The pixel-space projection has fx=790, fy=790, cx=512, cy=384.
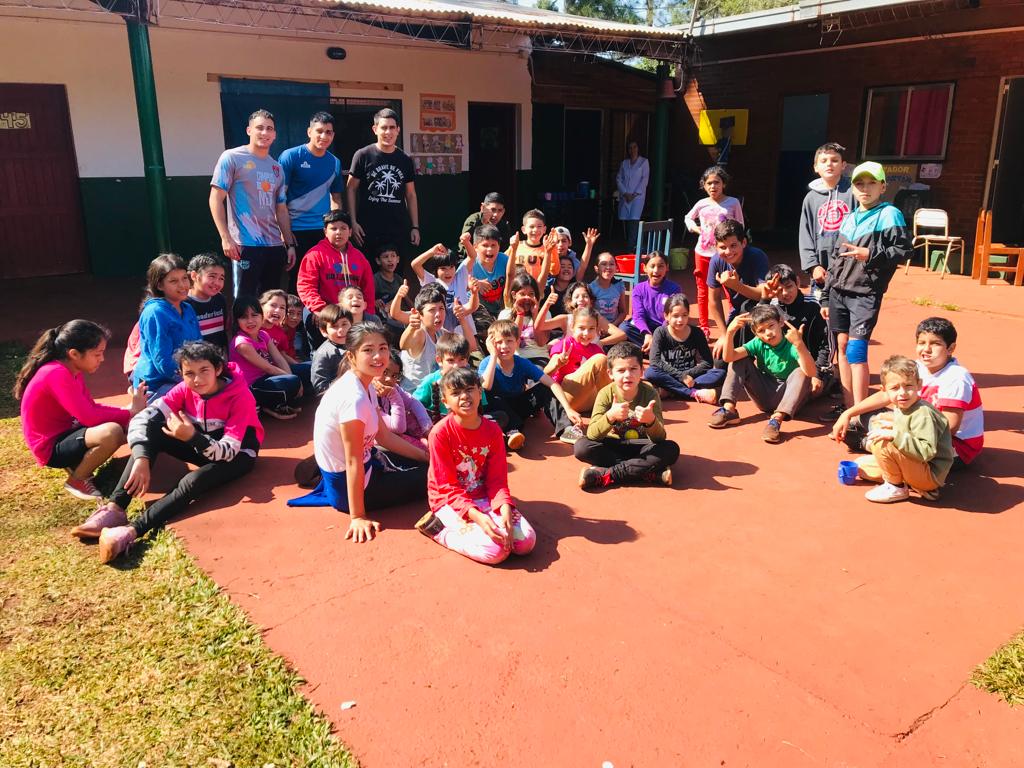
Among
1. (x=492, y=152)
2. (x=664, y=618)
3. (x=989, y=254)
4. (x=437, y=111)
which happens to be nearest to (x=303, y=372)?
(x=664, y=618)

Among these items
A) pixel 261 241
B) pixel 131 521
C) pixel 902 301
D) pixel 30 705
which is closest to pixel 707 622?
pixel 30 705

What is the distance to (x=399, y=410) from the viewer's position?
13.8 feet

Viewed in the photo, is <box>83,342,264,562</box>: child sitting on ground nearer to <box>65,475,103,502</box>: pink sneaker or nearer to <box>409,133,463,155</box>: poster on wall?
<box>65,475,103,502</box>: pink sneaker

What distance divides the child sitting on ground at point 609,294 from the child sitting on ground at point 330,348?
2240mm

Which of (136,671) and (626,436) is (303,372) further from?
(136,671)

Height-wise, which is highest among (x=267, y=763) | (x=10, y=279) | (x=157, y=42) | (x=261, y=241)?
(x=157, y=42)

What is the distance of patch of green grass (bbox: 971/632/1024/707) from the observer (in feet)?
8.54

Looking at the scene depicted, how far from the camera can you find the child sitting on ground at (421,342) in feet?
17.2

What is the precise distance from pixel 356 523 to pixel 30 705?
142 centimetres

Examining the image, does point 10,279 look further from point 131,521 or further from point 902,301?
point 902,301

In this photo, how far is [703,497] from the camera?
413 cm

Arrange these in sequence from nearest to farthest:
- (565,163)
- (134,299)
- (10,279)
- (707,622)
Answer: (707,622)
(134,299)
(10,279)
(565,163)

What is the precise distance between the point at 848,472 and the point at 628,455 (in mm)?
1153

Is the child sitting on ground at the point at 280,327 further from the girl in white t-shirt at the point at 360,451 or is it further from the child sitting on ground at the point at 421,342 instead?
the girl in white t-shirt at the point at 360,451
